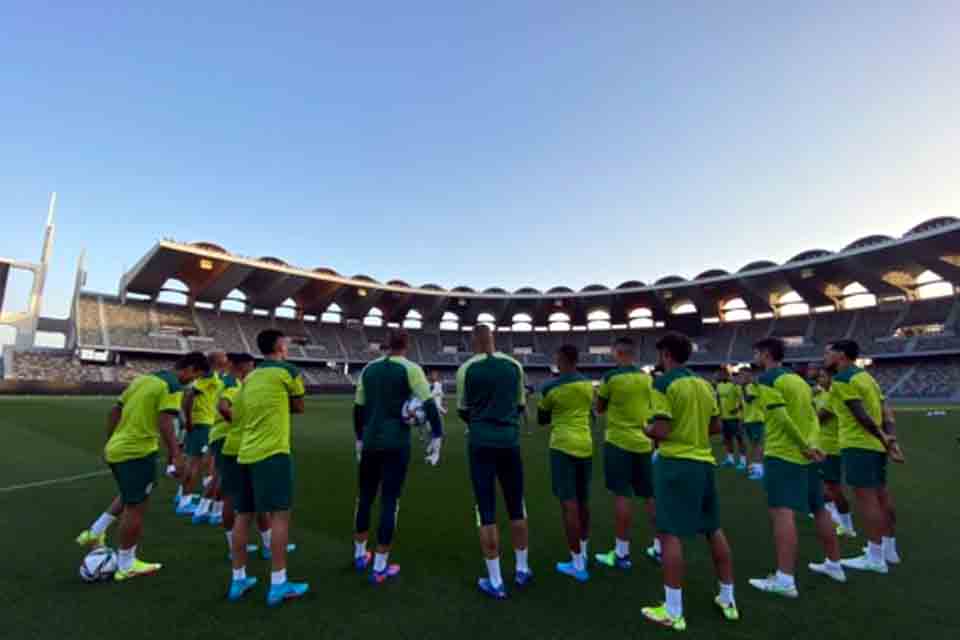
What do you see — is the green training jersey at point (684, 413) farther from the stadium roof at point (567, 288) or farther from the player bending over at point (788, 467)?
the stadium roof at point (567, 288)

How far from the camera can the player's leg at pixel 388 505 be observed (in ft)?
12.1

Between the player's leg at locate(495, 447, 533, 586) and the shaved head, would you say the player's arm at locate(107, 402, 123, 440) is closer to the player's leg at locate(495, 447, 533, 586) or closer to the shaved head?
the shaved head

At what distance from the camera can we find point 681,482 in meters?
3.12

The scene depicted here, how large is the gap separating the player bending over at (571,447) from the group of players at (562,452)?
14 millimetres

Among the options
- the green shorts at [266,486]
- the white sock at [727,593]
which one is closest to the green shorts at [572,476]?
the white sock at [727,593]

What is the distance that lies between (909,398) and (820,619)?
46.8 metres

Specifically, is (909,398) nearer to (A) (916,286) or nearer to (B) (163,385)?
(A) (916,286)

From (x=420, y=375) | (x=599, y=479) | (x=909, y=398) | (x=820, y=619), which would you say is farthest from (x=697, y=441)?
(x=909, y=398)

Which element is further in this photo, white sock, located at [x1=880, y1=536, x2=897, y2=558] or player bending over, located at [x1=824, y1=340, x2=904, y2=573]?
white sock, located at [x1=880, y1=536, x2=897, y2=558]

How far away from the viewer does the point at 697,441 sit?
3168 millimetres

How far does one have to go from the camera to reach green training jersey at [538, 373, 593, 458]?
12.9ft

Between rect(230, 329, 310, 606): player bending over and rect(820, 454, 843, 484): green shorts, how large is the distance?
5916 millimetres

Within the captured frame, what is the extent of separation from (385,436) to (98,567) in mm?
2761

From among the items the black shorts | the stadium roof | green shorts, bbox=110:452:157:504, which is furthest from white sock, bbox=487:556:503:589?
the stadium roof
